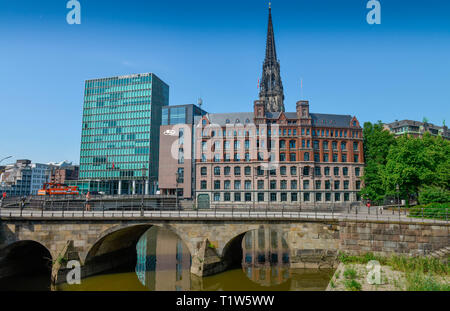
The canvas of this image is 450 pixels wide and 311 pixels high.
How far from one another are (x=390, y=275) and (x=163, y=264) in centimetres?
2233

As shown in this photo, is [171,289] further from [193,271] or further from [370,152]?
[370,152]

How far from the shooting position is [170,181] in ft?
269

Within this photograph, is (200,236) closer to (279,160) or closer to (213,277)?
(213,277)

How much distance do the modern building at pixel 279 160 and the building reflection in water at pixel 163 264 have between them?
2230 centimetres

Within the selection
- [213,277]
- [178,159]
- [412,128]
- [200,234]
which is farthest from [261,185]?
[412,128]

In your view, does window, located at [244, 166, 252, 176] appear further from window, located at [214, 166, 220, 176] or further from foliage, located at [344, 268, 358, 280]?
foliage, located at [344, 268, 358, 280]

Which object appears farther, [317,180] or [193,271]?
[317,180]

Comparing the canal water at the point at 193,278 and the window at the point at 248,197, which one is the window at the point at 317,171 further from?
the canal water at the point at 193,278

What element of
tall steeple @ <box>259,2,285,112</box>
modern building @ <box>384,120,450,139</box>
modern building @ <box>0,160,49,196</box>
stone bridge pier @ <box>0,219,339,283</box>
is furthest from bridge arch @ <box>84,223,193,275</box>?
modern building @ <box>0,160,49,196</box>

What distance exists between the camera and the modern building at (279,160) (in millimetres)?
63656

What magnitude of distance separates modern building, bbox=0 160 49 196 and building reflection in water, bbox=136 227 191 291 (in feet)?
A: 471

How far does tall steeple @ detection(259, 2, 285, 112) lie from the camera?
318 ft
